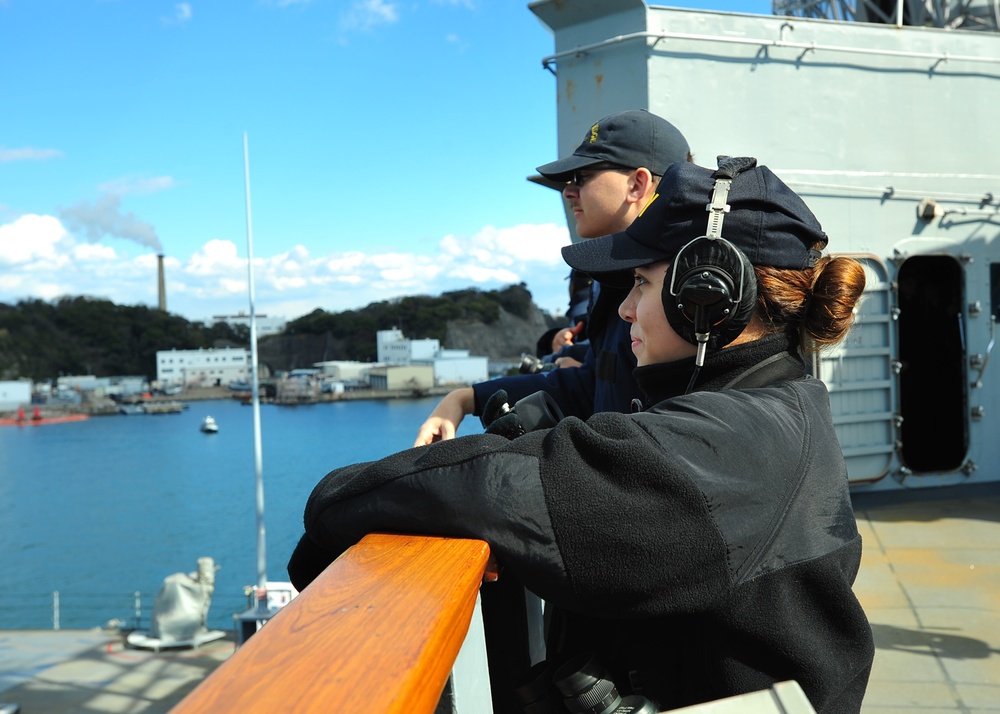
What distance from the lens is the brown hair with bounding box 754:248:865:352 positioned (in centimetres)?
121

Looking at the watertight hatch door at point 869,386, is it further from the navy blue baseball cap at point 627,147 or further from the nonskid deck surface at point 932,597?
the navy blue baseball cap at point 627,147

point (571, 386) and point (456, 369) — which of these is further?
point (456, 369)

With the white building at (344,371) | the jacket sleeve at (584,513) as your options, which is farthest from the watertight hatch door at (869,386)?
the white building at (344,371)

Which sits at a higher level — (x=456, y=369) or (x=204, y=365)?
(x=204, y=365)

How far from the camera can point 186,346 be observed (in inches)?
3775

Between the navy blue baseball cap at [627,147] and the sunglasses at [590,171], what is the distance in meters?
0.01

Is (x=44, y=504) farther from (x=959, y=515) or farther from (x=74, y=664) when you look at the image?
(x=959, y=515)

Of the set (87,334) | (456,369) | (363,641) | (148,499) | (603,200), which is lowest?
(148,499)

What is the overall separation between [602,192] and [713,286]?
3.97ft

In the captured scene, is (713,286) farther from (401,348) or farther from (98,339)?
(98,339)

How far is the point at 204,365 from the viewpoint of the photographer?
97.6 meters

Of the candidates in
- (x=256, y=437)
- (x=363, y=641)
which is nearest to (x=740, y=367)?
(x=363, y=641)

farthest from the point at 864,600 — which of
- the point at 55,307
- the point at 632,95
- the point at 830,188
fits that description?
the point at 55,307

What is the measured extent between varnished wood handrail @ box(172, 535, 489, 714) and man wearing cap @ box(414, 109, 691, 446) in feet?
3.87
